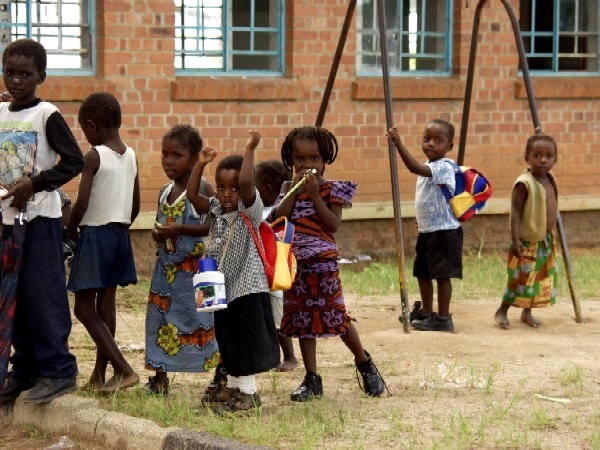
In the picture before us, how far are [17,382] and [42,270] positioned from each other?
67cm

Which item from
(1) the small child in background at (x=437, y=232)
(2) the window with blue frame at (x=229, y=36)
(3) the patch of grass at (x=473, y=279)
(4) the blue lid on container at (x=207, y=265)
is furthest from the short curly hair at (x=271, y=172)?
(2) the window with blue frame at (x=229, y=36)

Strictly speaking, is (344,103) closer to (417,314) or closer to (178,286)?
(417,314)

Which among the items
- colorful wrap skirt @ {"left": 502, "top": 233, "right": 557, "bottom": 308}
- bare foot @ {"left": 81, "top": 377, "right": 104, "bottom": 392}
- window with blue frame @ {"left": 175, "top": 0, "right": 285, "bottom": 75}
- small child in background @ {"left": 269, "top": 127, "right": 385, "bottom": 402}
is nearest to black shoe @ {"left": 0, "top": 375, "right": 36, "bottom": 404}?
bare foot @ {"left": 81, "top": 377, "right": 104, "bottom": 392}

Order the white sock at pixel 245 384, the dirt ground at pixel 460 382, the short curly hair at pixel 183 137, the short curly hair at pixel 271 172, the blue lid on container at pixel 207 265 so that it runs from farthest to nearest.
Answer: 1. the short curly hair at pixel 271 172
2. the short curly hair at pixel 183 137
3. the white sock at pixel 245 384
4. the blue lid on container at pixel 207 265
5. the dirt ground at pixel 460 382

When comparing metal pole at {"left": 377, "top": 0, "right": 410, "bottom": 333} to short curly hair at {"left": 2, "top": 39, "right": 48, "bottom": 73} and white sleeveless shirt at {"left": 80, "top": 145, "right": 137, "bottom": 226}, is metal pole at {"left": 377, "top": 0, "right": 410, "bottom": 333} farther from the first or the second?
short curly hair at {"left": 2, "top": 39, "right": 48, "bottom": 73}

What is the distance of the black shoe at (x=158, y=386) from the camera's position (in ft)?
23.3

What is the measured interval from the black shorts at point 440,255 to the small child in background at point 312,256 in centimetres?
247

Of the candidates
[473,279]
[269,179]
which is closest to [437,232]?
[269,179]

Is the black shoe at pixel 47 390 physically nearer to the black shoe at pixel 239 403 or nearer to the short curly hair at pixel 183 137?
the black shoe at pixel 239 403

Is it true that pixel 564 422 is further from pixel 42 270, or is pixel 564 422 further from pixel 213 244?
pixel 42 270

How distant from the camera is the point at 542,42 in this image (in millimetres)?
14250

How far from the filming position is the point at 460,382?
7.59 meters

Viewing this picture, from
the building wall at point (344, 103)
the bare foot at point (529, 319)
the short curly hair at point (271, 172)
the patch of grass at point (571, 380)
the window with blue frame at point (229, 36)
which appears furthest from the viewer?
the window with blue frame at point (229, 36)

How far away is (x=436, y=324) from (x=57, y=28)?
4.17 metres
